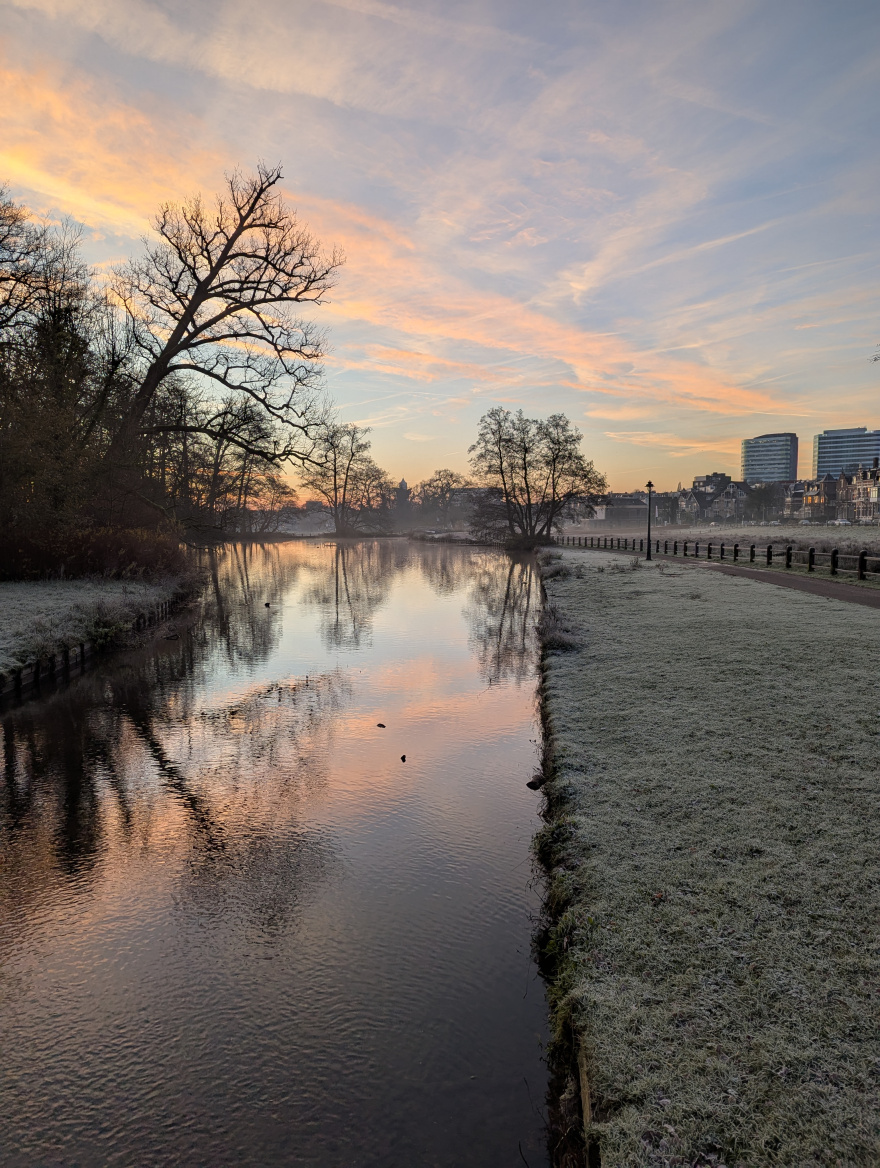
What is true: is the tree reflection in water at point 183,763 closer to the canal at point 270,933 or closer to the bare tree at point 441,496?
the canal at point 270,933

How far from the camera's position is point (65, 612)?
17.1m

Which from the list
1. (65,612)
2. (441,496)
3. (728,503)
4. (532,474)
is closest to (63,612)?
(65,612)

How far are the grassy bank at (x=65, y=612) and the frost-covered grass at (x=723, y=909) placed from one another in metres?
10.9

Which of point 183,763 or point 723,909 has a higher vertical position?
point 723,909

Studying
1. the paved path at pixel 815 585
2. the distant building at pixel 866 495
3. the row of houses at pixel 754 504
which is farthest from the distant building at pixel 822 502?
the paved path at pixel 815 585

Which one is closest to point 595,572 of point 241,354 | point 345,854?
point 241,354

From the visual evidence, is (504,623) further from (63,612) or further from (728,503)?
(728,503)

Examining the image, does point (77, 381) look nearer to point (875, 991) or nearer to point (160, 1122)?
point (160, 1122)

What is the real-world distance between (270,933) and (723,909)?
358 centimetres

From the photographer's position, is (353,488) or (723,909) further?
(353,488)

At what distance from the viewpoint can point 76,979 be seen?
194 inches

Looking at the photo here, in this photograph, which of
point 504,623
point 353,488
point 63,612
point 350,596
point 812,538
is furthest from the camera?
point 353,488

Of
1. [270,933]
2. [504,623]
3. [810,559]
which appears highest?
[810,559]

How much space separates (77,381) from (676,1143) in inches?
1053
